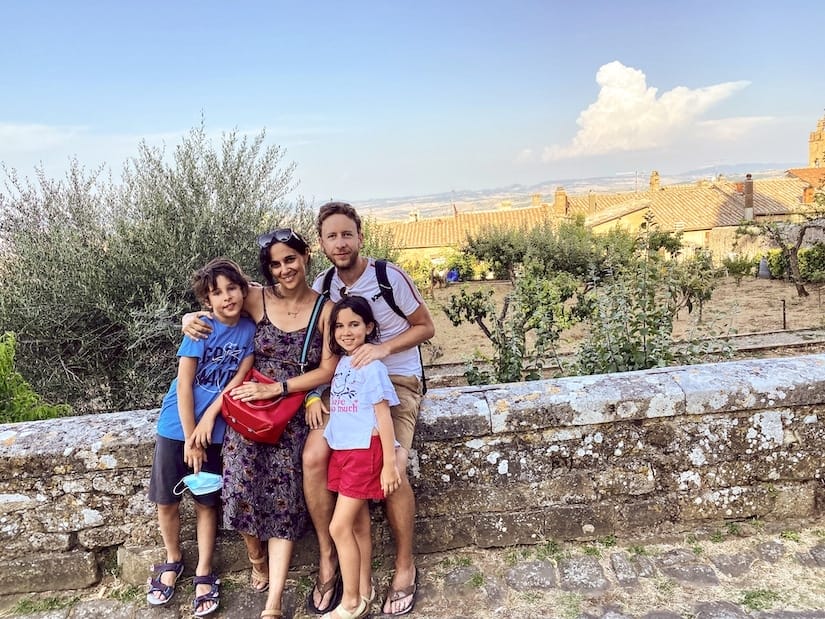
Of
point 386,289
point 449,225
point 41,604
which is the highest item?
point 449,225

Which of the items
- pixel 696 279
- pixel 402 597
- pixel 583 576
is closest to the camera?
pixel 402 597

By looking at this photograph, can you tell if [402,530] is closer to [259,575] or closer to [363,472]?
[363,472]

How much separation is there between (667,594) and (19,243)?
18.1ft

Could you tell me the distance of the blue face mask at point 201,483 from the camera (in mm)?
2338

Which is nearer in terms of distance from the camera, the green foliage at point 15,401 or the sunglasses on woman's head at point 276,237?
the sunglasses on woman's head at point 276,237

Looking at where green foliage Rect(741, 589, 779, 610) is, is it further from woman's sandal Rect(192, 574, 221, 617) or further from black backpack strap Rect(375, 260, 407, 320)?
woman's sandal Rect(192, 574, 221, 617)

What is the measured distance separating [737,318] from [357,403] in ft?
39.1

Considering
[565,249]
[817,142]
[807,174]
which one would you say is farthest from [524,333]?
[817,142]

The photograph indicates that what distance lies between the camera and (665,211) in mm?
37344

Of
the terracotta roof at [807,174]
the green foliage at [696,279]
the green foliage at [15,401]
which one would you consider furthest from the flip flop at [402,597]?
the terracotta roof at [807,174]

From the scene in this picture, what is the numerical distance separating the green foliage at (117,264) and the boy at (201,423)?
7.79ft

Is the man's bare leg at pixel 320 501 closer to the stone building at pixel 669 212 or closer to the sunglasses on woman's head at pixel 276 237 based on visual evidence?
the sunglasses on woman's head at pixel 276 237

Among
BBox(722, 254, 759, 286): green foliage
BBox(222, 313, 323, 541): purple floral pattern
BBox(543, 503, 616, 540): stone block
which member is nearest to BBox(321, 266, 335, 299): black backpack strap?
BBox(222, 313, 323, 541): purple floral pattern

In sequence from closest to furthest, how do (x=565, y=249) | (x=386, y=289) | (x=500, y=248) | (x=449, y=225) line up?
(x=386, y=289)
(x=565, y=249)
(x=500, y=248)
(x=449, y=225)
